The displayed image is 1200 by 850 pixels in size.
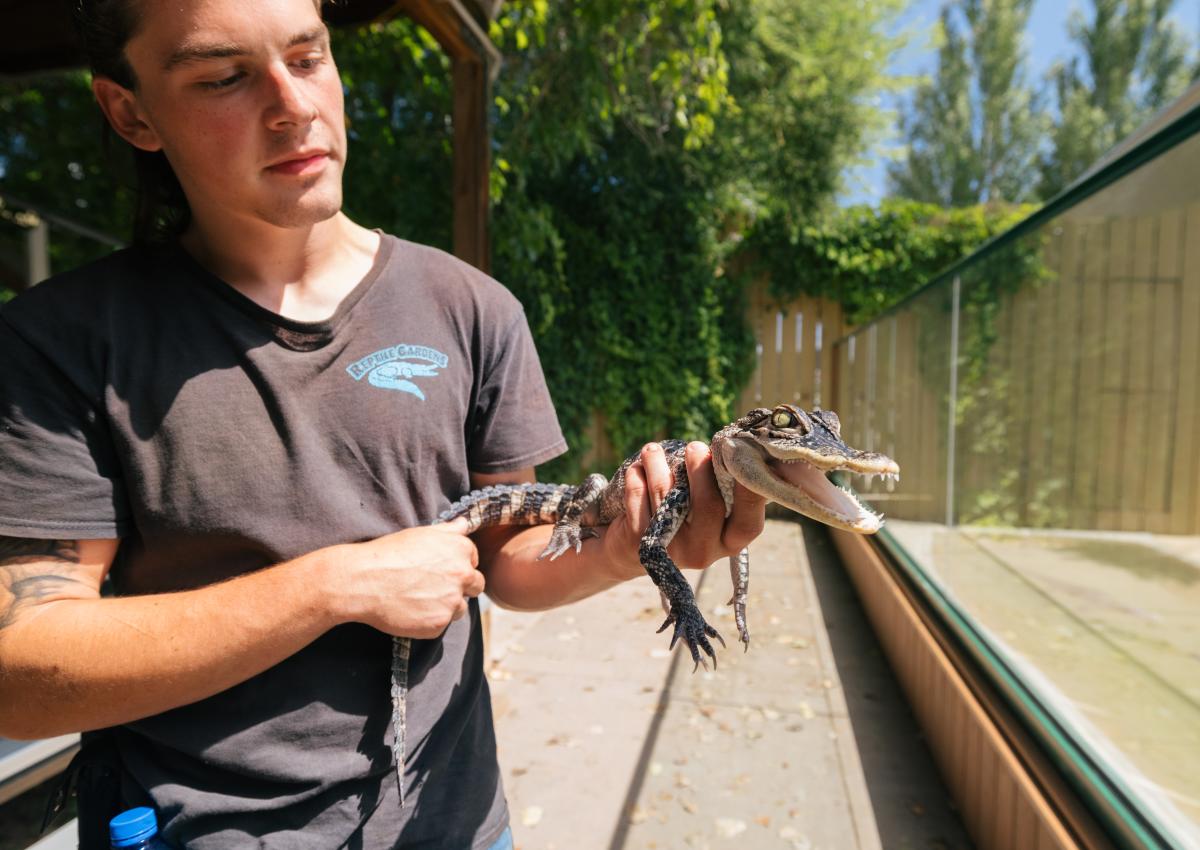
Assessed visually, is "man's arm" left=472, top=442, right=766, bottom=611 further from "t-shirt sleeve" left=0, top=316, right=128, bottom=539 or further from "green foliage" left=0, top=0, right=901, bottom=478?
"green foliage" left=0, top=0, right=901, bottom=478

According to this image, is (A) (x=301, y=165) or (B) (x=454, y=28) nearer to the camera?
(A) (x=301, y=165)

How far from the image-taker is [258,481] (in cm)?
135

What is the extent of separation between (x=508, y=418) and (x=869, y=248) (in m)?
8.56

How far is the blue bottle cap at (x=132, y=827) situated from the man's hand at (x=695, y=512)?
1041 millimetres

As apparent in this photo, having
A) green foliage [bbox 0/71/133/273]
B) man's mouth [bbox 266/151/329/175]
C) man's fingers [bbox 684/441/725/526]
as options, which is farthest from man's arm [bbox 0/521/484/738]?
green foliage [bbox 0/71/133/273]

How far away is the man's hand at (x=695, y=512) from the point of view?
1.49 meters

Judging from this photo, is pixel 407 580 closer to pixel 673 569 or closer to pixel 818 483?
pixel 673 569

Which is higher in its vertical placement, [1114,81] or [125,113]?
[1114,81]

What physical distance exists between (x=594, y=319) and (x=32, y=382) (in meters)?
7.78

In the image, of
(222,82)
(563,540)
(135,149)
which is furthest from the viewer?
(563,540)

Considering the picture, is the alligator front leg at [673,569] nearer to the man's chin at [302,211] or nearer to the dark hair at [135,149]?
the man's chin at [302,211]

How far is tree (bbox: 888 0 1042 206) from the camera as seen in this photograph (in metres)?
29.8

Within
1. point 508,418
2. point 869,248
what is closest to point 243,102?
point 508,418

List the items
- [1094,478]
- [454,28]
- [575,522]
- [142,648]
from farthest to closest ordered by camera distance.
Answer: [454,28]
[1094,478]
[575,522]
[142,648]
